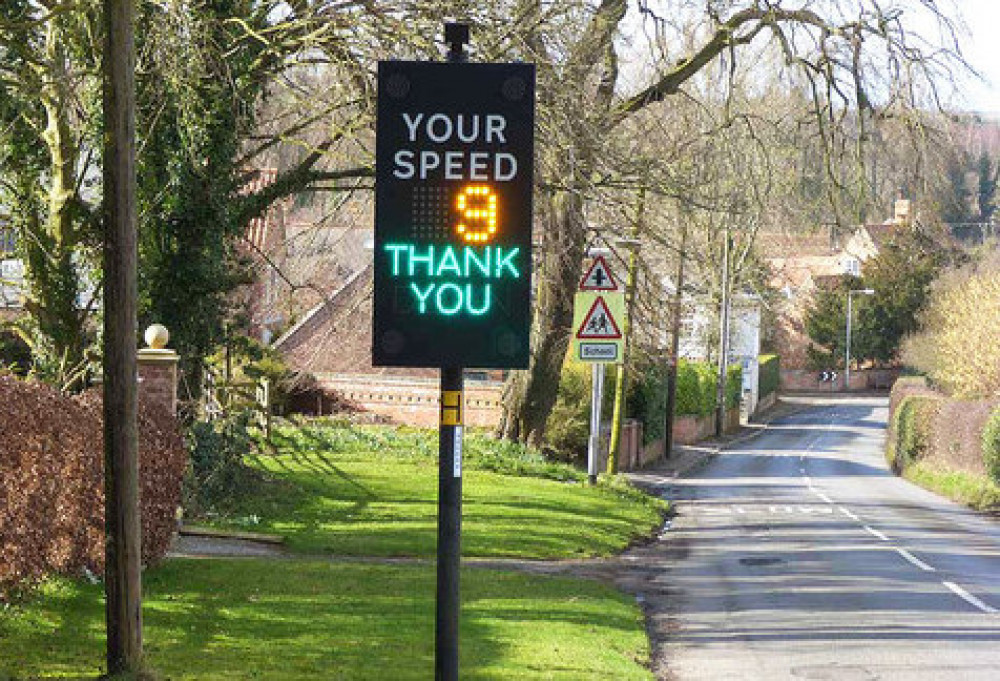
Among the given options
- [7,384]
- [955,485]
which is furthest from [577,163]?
[955,485]

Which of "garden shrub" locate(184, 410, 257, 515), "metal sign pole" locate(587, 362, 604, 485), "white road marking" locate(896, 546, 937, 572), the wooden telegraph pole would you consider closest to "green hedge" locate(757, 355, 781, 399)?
"metal sign pole" locate(587, 362, 604, 485)

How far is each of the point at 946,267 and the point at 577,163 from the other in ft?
257

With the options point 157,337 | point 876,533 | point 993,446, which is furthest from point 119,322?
point 993,446

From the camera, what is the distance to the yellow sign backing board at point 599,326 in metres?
26.5

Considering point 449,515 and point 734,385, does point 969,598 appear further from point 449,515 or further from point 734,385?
point 734,385

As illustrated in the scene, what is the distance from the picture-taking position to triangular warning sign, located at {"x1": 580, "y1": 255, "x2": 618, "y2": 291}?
85.5ft

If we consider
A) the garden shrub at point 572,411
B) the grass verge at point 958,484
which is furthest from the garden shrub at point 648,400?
the grass verge at point 958,484

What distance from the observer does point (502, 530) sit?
73.7 ft

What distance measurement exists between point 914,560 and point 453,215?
50.9ft

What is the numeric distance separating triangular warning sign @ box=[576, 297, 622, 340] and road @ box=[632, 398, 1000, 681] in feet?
11.4

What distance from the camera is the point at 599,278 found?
2617cm

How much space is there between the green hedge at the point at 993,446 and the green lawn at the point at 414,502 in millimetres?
10576

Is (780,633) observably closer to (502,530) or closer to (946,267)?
(502,530)

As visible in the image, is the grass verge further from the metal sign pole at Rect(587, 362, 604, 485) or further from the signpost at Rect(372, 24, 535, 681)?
the signpost at Rect(372, 24, 535, 681)
